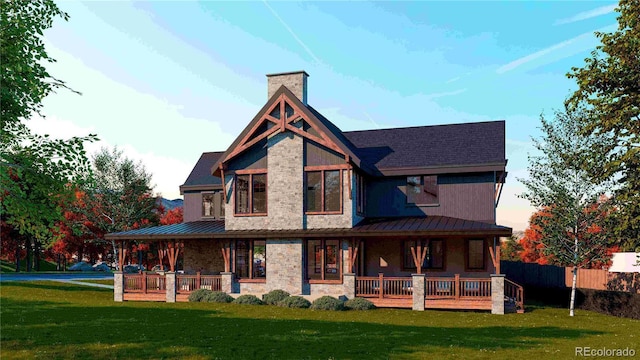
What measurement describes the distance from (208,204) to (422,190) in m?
13.9

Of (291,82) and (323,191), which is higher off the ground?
(291,82)

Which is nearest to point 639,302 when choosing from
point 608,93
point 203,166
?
point 608,93

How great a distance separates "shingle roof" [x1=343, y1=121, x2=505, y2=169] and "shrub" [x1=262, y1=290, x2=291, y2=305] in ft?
28.7

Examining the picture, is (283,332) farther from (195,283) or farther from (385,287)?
(195,283)

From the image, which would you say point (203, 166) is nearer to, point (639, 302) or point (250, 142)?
point (250, 142)

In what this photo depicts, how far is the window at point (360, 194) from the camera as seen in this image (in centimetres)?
2794

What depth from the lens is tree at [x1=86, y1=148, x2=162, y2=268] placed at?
54.5 meters

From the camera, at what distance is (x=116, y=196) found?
54.5m

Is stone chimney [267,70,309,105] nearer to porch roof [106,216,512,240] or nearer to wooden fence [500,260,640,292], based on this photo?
porch roof [106,216,512,240]

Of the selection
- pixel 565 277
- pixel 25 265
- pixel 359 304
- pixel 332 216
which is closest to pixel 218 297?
pixel 332 216

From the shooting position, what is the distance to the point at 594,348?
1540cm

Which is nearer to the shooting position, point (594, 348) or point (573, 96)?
point (594, 348)

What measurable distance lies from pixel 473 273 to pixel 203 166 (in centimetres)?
1946

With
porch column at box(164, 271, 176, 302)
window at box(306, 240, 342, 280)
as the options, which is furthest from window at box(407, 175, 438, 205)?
porch column at box(164, 271, 176, 302)
